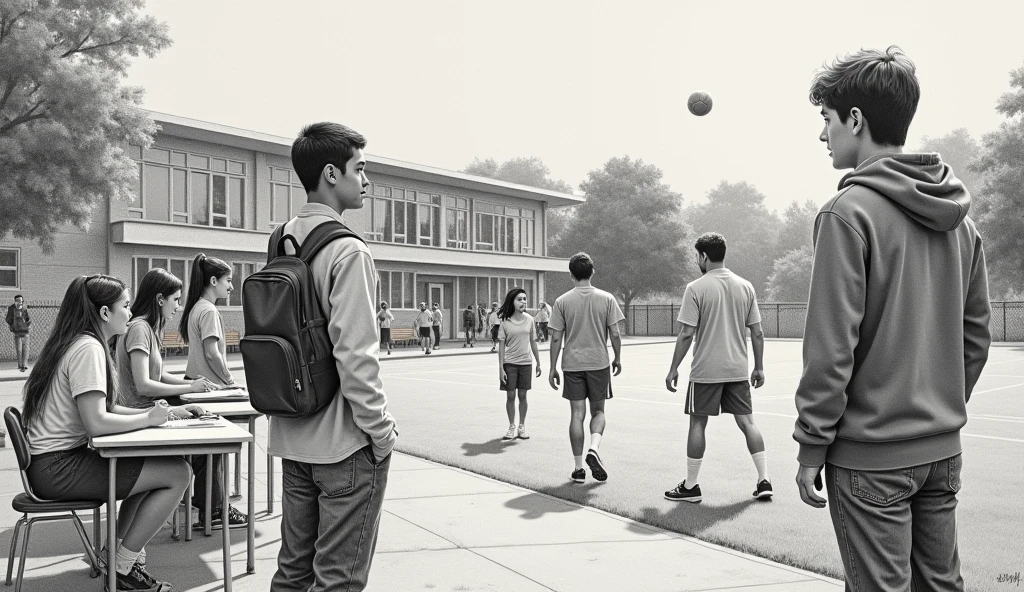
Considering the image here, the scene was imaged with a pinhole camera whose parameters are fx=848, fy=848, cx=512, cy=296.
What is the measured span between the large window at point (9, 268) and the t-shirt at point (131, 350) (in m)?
25.6

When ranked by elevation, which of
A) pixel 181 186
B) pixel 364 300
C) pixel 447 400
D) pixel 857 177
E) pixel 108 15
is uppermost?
pixel 108 15

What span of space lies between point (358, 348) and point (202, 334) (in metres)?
4.13

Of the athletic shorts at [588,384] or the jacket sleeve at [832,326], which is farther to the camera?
the athletic shorts at [588,384]

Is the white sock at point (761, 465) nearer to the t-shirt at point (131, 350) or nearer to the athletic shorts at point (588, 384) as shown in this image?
the athletic shorts at point (588, 384)

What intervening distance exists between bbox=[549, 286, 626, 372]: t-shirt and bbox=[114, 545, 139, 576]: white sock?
442cm

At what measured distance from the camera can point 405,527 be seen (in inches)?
232

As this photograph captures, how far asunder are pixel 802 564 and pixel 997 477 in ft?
13.0

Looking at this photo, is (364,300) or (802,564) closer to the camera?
(364,300)

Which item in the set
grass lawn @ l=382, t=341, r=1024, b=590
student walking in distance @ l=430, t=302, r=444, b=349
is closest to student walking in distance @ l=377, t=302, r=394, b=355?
student walking in distance @ l=430, t=302, r=444, b=349

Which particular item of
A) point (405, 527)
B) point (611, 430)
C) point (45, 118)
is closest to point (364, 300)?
point (405, 527)

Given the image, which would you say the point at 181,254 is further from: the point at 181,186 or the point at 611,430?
the point at 611,430

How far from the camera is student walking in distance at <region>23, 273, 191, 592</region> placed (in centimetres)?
438

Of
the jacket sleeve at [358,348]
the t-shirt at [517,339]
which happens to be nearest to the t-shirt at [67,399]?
the jacket sleeve at [358,348]

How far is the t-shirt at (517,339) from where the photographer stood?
34.3 ft
